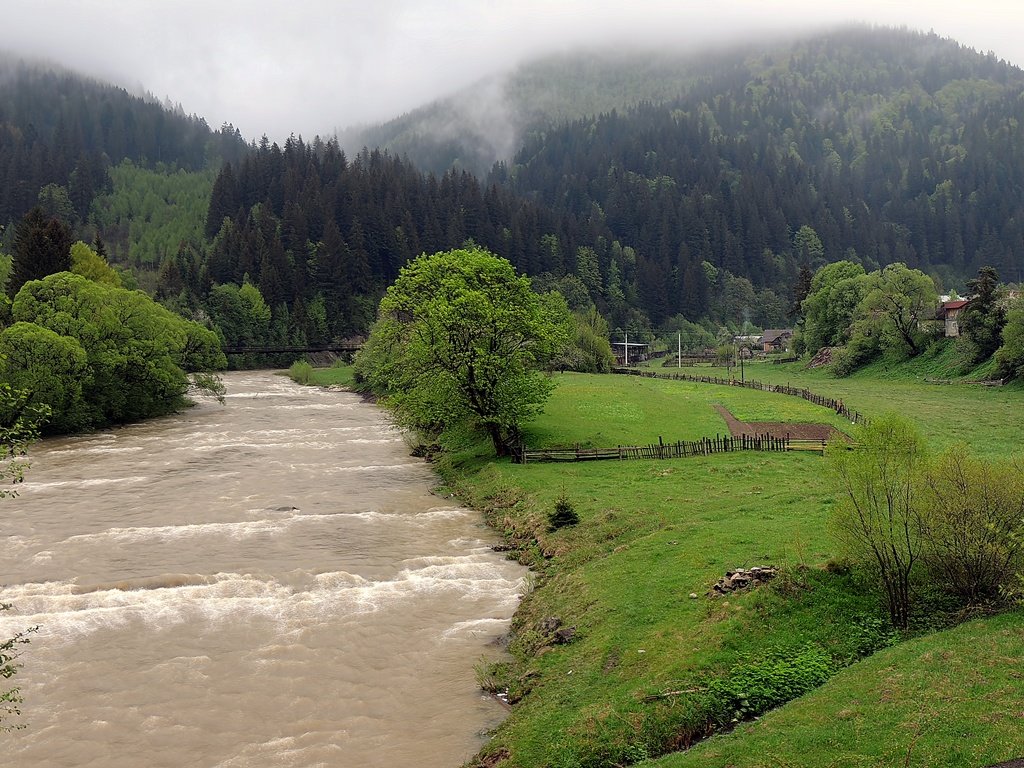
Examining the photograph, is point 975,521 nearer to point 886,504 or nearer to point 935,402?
point 886,504

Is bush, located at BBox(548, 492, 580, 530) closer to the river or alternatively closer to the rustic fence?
the river

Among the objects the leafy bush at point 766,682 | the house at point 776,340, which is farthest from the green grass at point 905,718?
the house at point 776,340

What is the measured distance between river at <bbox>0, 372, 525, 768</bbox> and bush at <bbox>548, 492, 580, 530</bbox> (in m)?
3.14

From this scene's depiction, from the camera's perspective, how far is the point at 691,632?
20.0m

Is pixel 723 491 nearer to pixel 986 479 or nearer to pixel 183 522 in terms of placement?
pixel 986 479

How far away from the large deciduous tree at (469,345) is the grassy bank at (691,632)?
28.4 ft

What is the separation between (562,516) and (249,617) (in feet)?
45.8

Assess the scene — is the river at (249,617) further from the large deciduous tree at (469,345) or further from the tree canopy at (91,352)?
the tree canopy at (91,352)

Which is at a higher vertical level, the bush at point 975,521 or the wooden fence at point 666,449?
the bush at point 975,521

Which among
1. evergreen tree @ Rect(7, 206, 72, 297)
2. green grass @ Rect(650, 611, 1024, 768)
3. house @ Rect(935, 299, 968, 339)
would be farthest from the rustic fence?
evergreen tree @ Rect(7, 206, 72, 297)

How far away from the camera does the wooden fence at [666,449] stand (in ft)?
151

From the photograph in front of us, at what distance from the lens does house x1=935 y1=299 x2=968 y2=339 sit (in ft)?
338

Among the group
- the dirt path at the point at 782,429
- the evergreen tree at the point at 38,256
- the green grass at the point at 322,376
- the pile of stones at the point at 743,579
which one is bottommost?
the dirt path at the point at 782,429

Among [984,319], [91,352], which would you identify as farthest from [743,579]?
[984,319]
